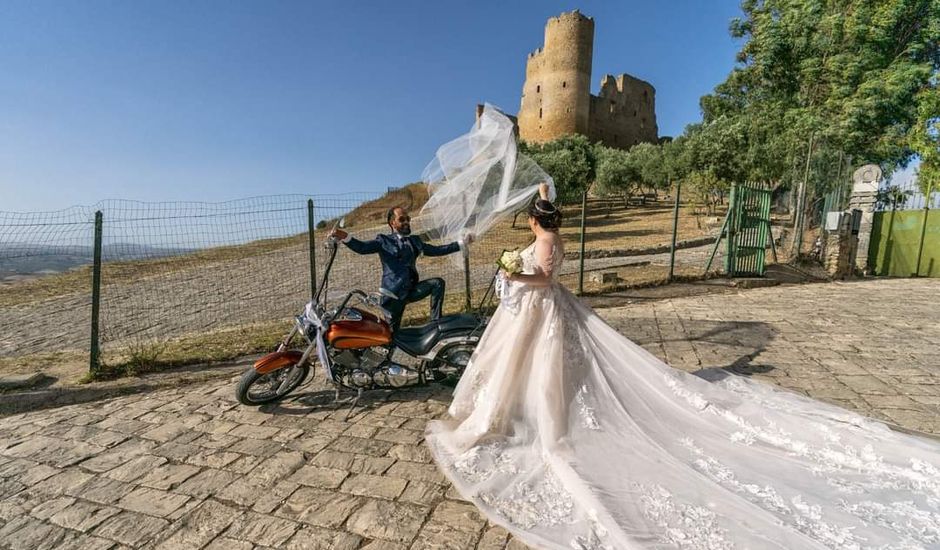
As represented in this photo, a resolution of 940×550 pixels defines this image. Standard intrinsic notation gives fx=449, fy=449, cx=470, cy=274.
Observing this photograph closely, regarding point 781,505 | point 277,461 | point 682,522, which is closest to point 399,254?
point 277,461

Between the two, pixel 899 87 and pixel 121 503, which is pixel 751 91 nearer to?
pixel 899 87

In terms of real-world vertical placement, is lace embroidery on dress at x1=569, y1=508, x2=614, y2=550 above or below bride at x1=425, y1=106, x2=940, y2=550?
below

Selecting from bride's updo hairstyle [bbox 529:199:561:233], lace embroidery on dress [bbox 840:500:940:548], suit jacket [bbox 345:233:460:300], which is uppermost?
bride's updo hairstyle [bbox 529:199:561:233]

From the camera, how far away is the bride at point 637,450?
214 cm

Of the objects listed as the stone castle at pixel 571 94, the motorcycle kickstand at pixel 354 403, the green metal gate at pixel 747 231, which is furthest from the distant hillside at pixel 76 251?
the stone castle at pixel 571 94

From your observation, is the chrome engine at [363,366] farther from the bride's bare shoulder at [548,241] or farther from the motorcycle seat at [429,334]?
the bride's bare shoulder at [548,241]

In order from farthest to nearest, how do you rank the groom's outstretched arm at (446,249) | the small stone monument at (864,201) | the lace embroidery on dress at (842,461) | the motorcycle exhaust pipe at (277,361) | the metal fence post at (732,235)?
the small stone monument at (864,201), the metal fence post at (732,235), the groom's outstretched arm at (446,249), the motorcycle exhaust pipe at (277,361), the lace embroidery on dress at (842,461)

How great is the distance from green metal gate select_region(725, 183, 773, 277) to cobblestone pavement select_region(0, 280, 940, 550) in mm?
4863

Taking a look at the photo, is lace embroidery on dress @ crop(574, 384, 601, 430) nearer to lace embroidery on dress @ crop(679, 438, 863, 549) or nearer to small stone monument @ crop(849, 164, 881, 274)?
lace embroidery on dress @ crop(679, 438, 863, 549)

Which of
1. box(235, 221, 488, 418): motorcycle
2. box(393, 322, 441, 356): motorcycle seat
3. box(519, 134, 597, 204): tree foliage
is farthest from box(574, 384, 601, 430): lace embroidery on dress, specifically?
box(519, 134, 597, 204): tree foliage

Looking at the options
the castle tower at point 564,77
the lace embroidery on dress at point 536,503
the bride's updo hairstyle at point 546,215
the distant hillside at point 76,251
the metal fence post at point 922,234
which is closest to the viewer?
the lace embroidery on dress at point 536,503

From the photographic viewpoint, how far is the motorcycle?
12.4ft

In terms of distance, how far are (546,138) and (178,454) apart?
48.0 metres

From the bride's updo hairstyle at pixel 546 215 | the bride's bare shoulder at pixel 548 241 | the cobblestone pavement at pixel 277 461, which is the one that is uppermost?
the bride's updo hairstyle at pixel 546 215
